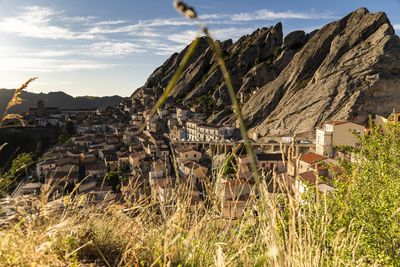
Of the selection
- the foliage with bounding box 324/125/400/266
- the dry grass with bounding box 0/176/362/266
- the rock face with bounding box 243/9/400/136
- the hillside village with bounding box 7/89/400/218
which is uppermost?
the rock face with bounding box 243/9/400/136

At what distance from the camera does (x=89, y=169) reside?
4559cm

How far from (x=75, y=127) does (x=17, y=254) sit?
313 ft

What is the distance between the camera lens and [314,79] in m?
63.5

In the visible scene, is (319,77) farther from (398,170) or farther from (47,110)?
(47,110)

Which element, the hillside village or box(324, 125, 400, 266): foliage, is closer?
box(324, 125, 400, 266): foliage

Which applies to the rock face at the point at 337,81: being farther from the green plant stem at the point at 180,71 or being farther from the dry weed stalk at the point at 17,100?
the green plant stem at the point at 180,71

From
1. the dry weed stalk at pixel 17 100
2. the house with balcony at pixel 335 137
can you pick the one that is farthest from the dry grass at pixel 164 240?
the house with balcony at pixel 335 137

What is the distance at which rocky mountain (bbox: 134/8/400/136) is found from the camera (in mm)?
52938

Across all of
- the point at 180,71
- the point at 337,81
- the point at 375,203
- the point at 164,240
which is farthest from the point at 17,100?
the point at 337,81

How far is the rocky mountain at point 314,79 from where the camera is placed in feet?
174

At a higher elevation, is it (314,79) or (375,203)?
→ (314,79)

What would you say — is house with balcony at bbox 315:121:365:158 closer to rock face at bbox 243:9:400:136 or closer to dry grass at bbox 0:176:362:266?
rock face at bbox 243:9:400:136

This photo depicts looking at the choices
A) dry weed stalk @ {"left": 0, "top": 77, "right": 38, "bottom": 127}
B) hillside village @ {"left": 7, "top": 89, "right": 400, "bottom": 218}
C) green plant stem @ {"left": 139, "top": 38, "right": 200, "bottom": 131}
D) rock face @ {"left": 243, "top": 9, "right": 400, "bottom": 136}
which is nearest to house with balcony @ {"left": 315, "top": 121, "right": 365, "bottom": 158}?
hillside village @ {"left": 7, "top": 89, "right": 400, "bottom": 218}

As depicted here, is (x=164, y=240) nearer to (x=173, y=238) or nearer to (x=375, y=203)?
(x=173, y=238)
